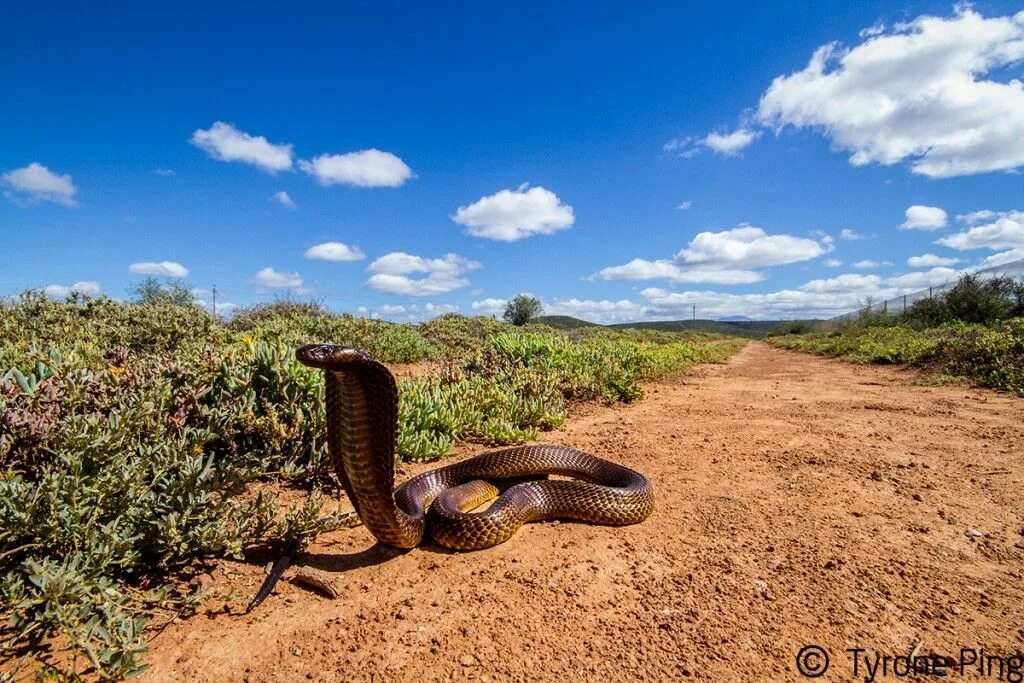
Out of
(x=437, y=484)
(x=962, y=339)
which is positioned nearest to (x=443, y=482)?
(x=437, y=484)

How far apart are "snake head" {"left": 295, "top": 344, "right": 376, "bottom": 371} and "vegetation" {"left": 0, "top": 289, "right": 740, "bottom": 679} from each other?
3.94 ft

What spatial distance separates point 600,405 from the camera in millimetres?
7809

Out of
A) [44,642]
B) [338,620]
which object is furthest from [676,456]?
[44,642]

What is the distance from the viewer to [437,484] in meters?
4.12

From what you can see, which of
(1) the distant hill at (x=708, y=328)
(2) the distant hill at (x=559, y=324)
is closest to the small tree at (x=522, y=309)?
(2) the distant hill at (x=559, y=324)

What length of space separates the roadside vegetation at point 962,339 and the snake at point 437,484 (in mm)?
8259

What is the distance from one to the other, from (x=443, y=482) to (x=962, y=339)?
15.2m

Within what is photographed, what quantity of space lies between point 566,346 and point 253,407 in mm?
6480

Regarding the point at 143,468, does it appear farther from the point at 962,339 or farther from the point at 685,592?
the point at 962,339

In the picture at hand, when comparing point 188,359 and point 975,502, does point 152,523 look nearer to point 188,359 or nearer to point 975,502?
point 188,359

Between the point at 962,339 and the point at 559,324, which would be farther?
the point at 559,324

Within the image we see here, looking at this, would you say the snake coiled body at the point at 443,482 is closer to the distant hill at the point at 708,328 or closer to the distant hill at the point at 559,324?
the distant hill at the point at 559,324

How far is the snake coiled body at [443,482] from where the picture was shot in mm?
2285

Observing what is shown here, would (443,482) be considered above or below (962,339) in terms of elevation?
below
